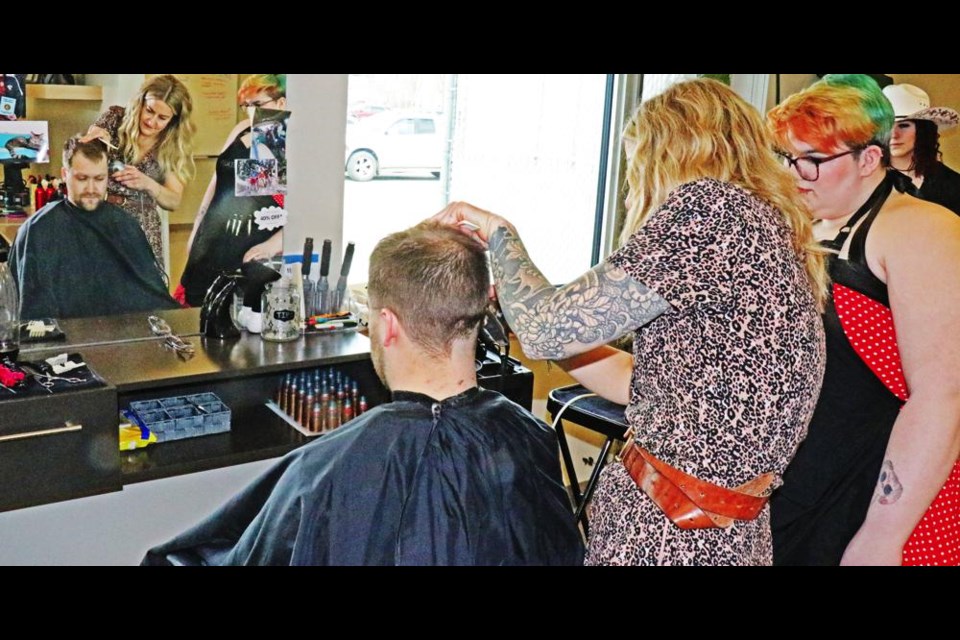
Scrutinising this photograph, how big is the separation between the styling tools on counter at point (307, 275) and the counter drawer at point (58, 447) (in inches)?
29.9

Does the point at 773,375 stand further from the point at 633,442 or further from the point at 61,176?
the point at 61,176

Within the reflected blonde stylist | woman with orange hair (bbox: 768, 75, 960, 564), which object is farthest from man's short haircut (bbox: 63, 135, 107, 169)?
woman with orange hair (bbox: 768, 75, 960, 564)

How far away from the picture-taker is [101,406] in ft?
7.23

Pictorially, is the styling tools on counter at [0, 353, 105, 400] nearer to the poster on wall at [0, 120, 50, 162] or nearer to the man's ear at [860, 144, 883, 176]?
the poster on wall at [0, 120, 50, 162]

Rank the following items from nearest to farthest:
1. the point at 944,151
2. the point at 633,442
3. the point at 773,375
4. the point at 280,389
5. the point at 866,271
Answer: the point at 773,375
the point at 633,442
the point at 866,271
the point at 280,389
the point at 944,151

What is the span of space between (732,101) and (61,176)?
1.74m

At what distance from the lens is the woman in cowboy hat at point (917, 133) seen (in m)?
3.09

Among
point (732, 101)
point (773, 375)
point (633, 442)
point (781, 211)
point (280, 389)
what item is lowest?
point (280, 389)

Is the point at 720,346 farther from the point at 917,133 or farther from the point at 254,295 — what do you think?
the point at 917,133

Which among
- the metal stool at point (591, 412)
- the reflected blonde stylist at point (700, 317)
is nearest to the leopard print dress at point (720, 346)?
the reflected blonde stylist at point (700, 317)

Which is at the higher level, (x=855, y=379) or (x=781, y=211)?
(x=781, y=211)

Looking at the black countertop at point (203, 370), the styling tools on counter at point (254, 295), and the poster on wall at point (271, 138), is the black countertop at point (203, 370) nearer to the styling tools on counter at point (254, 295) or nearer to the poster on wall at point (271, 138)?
the styling tools on counter at point (254, 295)

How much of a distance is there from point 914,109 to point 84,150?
2631 mm
